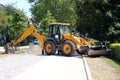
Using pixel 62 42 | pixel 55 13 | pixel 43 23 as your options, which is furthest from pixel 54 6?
pixel 62 42

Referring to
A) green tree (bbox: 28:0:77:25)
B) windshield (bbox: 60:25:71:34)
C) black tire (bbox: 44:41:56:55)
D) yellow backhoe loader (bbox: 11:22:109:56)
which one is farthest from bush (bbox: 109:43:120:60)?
green tree (bbox: 28:0:77:25)

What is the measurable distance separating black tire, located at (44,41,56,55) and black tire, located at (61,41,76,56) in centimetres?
127

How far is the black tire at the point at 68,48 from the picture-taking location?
107 ft

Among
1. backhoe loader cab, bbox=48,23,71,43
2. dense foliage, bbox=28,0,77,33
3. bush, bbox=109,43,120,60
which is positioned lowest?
bush, bbox=109,43,120,60

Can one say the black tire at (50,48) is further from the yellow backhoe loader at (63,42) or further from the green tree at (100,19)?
the green tree at (100,19)

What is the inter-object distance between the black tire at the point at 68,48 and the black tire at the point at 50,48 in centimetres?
127

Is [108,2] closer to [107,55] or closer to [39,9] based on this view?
[107,55]

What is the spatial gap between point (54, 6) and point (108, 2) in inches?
2031

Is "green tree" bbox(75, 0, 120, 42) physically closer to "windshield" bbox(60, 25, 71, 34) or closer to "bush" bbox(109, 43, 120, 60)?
"bush" bbox(109, 43, 120, 60)

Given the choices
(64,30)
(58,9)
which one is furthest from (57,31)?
(58,9)

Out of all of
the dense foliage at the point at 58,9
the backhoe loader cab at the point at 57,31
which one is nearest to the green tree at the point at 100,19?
the backhoe loader cab at the point at 57,31

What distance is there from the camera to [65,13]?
90062 mm

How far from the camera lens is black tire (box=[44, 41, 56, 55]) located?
34.3 metres

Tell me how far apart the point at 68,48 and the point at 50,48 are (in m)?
2.43
